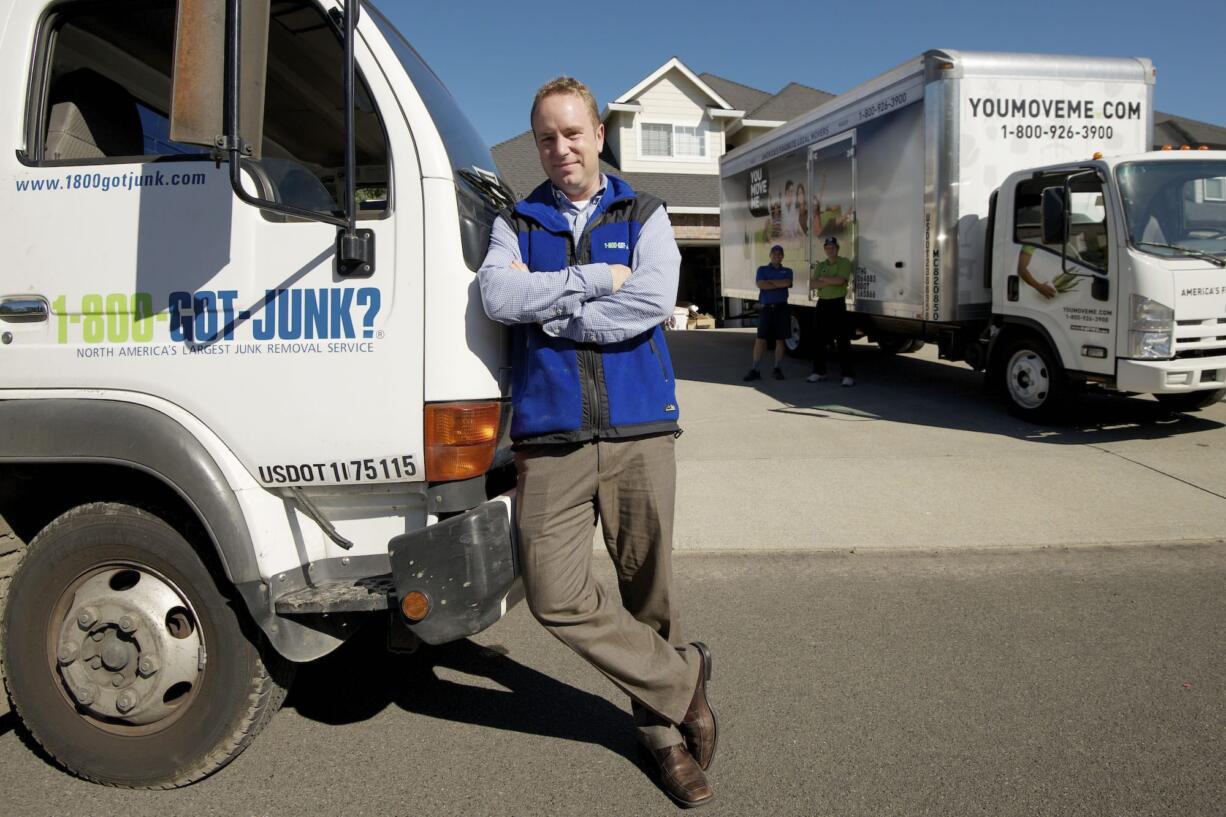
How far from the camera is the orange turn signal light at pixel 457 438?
8.14ft

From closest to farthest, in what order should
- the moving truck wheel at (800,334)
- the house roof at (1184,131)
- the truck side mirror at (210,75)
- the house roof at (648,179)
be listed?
the truck side mirror at (210,75)
the moving truck wheel at (800,334)
the house roof at (1184,131)
the house roof at (648,179)

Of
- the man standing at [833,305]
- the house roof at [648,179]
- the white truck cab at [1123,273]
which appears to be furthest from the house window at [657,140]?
the white truck cab at [1123,273]

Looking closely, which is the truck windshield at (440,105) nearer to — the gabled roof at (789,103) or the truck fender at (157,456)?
the truck fender at (157,456)

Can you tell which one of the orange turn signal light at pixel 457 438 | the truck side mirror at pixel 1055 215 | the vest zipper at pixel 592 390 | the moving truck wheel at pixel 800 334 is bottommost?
the orange turn signal light at pixel 457 438

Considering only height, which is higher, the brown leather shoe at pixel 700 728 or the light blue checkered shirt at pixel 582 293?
the light blue checkered shirt at pixel 582 293

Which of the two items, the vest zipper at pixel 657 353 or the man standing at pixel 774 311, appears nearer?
the vest zipper at pixel 657 353

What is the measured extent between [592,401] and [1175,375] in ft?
21.4

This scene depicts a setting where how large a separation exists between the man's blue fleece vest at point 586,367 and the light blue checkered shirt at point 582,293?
2.1 inches

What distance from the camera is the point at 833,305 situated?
11.1 metres

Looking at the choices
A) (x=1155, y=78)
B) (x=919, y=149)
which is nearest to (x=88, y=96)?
(x=919, y=149)

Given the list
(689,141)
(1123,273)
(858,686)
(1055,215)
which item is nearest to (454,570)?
(858,686)

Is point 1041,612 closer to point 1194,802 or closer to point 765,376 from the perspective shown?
point 1194,802

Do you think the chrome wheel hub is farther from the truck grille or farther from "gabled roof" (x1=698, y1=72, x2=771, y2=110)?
"gabled roof" (x1=698, y1=72, x2=771, y2=110)

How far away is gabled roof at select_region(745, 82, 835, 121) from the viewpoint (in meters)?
25.2
